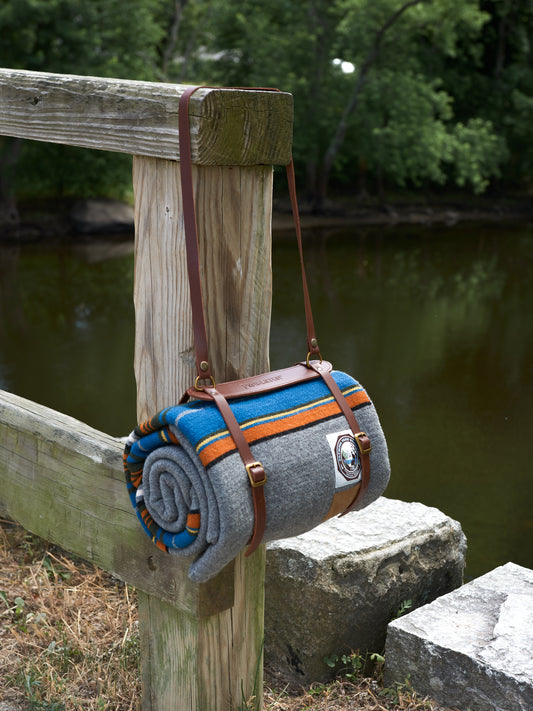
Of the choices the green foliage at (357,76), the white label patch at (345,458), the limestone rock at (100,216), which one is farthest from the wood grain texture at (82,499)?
the green foliage at (357,76)

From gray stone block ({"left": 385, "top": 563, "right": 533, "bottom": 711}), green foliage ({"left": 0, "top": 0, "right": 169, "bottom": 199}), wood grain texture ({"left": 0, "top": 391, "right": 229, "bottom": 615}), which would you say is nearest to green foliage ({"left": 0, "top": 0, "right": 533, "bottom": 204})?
green foliage ({"left": 0, "top": 0, "right": 169, "bottom": 199})

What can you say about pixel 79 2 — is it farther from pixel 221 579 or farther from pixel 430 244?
pixel 221 579

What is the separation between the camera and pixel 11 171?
60.6 ft

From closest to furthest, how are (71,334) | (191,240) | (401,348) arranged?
(191,240), (401,348), (71,334)

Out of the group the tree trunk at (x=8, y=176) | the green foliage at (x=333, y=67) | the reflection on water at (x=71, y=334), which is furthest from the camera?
the tree trunk at (x=8, y=176)

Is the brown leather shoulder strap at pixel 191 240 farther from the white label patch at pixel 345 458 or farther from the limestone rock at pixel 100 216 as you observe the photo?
the limestone rock at pixel 100 216

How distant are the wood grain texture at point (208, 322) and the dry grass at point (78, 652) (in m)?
0.50

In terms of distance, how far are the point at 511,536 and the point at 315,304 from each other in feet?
21.9

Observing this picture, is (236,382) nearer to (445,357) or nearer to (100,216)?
(445,357)

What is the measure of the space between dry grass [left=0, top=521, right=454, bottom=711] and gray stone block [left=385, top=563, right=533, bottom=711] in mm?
85

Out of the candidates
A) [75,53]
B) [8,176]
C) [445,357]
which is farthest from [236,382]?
[8,176]

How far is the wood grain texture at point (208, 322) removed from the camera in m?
1.58

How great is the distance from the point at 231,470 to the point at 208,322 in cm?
34

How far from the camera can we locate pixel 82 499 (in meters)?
1.93
